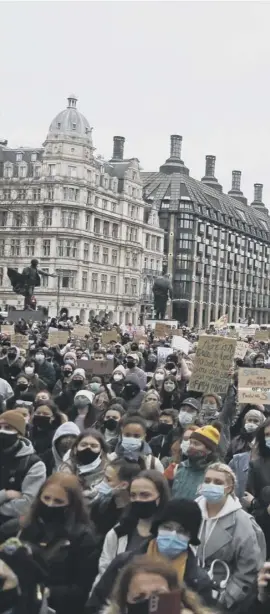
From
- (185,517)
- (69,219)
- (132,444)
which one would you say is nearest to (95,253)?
(69,219)

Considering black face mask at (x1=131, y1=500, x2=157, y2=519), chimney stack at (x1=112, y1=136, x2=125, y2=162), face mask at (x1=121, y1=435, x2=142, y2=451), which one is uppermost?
chimney stack at (x1=112, y1=136, x2=125, y2=162)

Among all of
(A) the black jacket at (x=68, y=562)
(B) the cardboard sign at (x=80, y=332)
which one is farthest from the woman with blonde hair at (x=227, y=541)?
(B) the cardboard sign at (x=80, y=332)

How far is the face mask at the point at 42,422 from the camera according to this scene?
8430 millimetres

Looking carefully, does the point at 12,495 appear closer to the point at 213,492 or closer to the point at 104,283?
the point at 213,492

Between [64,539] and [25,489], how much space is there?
1168 millimetres

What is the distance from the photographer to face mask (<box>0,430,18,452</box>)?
6.58m

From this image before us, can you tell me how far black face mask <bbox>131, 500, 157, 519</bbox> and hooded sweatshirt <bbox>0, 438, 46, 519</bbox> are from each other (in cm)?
105

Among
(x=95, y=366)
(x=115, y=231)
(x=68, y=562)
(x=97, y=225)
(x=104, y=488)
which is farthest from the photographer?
(x=115, y=231)

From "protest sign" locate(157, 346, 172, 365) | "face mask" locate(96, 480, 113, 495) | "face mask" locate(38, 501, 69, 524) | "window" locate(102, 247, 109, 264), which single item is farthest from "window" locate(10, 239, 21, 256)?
"face mask" locate(38, 501, 69, 524)

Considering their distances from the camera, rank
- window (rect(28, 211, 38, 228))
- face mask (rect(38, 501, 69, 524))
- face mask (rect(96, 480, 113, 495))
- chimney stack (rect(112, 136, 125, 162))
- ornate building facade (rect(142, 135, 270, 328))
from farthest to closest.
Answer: ornate building facade (rect(142, 135, 270, 328))
chimney stack (rect(112, 136, 125, 162))
window (rect(28, 211, 38, 228))
face mask (rect(96, 480, 113, 495))
face mask (rect(38, 501, 69, 524))

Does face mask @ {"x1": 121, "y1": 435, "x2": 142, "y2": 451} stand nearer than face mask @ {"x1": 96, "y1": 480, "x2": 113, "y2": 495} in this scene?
No

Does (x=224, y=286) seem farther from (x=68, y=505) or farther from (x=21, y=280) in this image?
(x=68, y=505)

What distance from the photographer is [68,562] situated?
16.9 ft

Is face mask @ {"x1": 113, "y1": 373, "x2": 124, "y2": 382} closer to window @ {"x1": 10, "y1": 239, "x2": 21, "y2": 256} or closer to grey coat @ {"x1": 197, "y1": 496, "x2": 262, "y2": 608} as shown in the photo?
grey coat @ {"x1": 197, "y1": 496, "x2": 262, "y2": 608}
